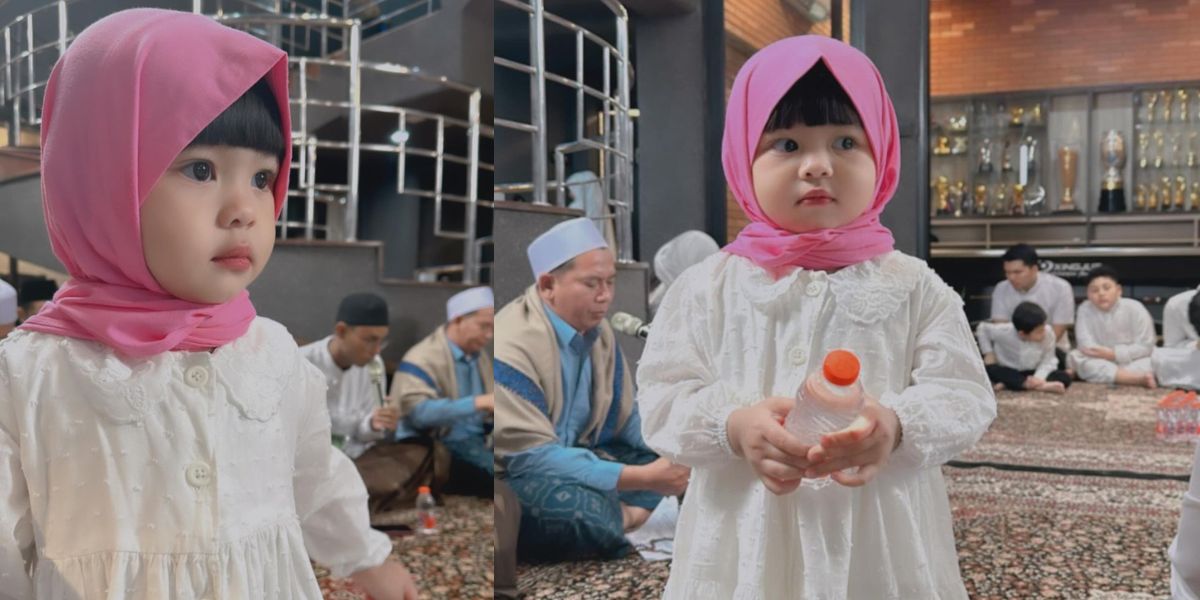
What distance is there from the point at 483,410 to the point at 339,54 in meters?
0.56

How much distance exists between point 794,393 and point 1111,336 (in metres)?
1.70

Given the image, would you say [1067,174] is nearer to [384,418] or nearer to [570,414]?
[570,414]

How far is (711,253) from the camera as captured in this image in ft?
4.06

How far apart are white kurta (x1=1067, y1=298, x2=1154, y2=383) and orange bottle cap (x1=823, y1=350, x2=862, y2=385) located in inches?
65.3

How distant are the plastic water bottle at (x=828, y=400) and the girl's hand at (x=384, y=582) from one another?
489mm

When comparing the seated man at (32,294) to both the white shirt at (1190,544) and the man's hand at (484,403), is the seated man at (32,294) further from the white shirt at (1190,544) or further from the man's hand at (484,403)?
the white shirt at (1190,544)

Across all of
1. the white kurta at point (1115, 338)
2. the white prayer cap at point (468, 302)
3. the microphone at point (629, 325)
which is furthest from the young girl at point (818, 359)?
the white kurta at point (1115, 338)

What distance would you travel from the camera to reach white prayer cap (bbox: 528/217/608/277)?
131 cm

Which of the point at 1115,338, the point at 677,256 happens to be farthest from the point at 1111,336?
the point at 677,256

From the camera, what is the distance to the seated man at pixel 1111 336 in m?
2.27

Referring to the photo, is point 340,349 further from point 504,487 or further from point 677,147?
point 677,147

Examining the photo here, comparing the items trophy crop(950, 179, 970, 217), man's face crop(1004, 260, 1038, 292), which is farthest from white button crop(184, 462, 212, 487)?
trophy crop(950, 179, 970, 217)

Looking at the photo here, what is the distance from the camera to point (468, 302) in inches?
55.6

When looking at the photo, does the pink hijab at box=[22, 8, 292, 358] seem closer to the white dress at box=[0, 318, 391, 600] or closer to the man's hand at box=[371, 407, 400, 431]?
the white dress at box=[0, 318, 391, 600]
